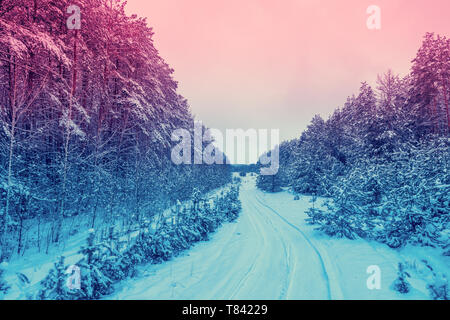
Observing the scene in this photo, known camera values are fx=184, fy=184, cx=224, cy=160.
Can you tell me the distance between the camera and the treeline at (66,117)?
6.63 metres

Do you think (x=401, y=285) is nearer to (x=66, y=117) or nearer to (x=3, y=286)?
(x=3, y=286)

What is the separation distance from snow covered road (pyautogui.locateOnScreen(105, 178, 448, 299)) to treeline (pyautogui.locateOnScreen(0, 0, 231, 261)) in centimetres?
428

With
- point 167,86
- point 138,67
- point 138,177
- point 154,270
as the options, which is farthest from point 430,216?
point 167,86

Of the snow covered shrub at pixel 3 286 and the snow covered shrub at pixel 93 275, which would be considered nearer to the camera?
the snow covered shrub at pixel 3 286

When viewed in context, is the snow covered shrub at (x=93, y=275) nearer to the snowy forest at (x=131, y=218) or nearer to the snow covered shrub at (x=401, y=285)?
the snowy forest at (x=131, y=218)

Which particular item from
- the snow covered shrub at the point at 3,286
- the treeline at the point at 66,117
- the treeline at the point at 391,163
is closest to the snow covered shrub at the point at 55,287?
the snow covered shrub at the point at 3,286

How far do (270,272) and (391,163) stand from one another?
11.3 m

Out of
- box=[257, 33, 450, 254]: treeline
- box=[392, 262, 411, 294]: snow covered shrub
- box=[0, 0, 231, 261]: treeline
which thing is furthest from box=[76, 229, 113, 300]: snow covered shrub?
box=[257, 33, 450, 254]: treeline

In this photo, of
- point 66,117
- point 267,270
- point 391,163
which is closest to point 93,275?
point 267,270

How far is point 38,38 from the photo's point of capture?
21.3ft

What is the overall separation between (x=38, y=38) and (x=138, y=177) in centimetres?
815

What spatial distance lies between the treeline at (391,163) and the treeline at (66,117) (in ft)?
35.2

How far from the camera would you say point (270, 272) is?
5762 millimetres
